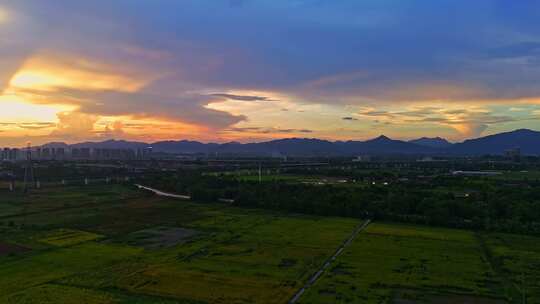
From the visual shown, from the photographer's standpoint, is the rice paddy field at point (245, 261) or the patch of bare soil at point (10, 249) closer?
the rice paddy field at point (245, 261)

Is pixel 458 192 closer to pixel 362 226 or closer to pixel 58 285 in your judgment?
pixel 362 226

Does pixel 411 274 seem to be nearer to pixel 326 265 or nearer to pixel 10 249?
pixel 326 265

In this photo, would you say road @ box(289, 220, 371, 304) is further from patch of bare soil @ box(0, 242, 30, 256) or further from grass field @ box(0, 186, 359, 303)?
patch of bare soil @ box(0, 242, 30, 256)

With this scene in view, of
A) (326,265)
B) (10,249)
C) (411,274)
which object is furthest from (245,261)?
(10,249)

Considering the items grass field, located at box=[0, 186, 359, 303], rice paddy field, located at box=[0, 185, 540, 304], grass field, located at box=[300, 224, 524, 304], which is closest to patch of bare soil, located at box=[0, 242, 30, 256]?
rice paddy field, located at box=[0, 185, 540, 304]

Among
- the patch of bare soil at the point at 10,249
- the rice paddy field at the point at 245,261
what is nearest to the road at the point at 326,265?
the rice paddy field at the point at 245,261

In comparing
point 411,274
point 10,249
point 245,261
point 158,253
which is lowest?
point 411,274

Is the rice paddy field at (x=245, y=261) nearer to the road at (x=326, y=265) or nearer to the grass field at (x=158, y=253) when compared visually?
the grass field at (x=158, y=253)

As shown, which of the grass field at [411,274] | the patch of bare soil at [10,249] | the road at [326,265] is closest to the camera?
the grass field at [411,274]

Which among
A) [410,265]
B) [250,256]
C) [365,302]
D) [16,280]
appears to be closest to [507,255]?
[410,265]

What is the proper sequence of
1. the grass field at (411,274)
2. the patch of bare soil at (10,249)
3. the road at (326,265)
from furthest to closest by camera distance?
the patch of bare soil at (10,249), the road at (326,265), the grass field at (411,274)
